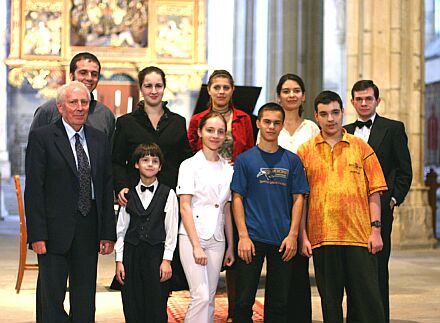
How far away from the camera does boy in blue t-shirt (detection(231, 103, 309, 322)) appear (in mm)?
5465

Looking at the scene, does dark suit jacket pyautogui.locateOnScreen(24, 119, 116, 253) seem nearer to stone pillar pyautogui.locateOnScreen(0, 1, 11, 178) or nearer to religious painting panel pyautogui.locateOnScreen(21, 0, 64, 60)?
religious painting panel pyautogui.locateOnScreen(21, 0, 64, 60)

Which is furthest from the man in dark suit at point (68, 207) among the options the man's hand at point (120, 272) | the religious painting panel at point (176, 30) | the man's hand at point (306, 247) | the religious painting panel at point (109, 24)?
the religious painting panel at point (109, 24)

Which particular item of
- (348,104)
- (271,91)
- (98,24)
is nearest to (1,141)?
(98,24)

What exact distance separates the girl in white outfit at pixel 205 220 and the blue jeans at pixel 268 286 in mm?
187

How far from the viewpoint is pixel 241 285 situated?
18.0ft

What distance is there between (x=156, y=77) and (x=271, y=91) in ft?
37.3

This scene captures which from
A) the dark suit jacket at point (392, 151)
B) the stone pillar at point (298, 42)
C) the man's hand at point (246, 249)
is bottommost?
the man's hand at point (246, 249)

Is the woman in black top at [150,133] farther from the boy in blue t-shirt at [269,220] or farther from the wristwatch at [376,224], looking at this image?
the wristwatch at [376,224]

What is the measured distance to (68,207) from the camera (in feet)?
16.8

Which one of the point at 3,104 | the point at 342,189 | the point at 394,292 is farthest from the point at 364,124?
the point at 3,104

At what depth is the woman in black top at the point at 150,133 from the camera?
19.2 feet

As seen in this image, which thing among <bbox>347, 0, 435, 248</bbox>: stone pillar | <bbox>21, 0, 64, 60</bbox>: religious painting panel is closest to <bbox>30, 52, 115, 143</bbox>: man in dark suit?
<bbox>347, 0, 435, 248</bbox>: stone pillar

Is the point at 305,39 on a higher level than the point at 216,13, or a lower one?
lower

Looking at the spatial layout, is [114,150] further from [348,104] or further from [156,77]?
[348,104]
